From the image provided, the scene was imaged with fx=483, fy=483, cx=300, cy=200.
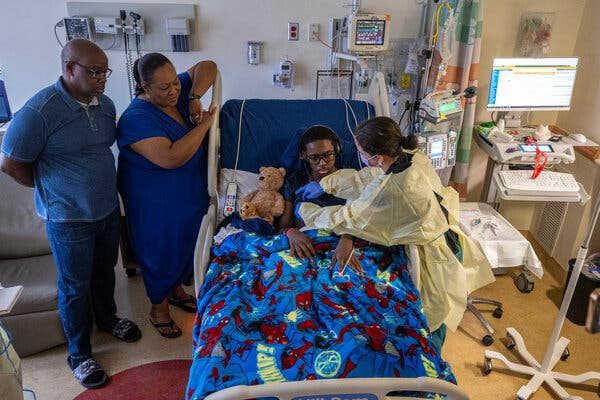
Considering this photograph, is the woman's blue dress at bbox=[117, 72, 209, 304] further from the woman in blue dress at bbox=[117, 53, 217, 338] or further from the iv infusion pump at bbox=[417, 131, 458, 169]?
the iv infusion pump at bbox=[417, 131, 458, 169]

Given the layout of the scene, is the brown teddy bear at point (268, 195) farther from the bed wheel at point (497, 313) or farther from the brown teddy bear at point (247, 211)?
the bed wheel at point (497, 313)

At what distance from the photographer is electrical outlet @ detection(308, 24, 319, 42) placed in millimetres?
3135

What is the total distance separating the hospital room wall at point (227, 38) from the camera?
9.99ft

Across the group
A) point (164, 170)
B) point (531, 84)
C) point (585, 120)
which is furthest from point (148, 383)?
point (585, 120)

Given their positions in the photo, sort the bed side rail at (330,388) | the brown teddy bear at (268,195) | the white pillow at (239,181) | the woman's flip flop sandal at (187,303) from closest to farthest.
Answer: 1. the bed side rail at (330,388)
2. the brown teddy bear at (268,195)
3. the white pillow at (239,181)
4. the woman's flip flop sandal at (187,303)

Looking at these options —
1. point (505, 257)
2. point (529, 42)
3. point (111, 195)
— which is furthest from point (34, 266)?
point (529, 42)

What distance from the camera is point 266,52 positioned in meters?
3.20

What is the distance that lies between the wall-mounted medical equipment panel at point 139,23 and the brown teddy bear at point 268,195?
127 centimetres

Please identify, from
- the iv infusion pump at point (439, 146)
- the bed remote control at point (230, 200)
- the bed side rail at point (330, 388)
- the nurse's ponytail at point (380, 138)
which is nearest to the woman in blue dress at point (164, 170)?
the bed remote control at point (230, 200)

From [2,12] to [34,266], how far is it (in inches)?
65.9

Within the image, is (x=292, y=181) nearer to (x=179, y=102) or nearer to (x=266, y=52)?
(x=179, y=102)

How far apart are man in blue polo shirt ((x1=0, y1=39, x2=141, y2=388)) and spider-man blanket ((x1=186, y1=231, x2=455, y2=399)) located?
1.82 ft

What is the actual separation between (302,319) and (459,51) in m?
2.05

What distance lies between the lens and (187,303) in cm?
271
